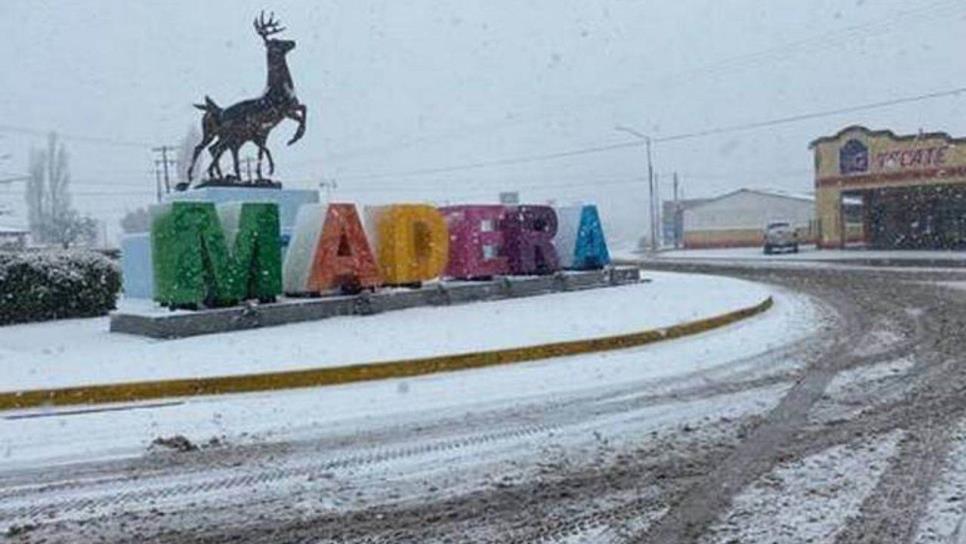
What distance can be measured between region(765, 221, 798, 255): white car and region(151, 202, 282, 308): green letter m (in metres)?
42.2

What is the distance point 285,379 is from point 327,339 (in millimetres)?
2885

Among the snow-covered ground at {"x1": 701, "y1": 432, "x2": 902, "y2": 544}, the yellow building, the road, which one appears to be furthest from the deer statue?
the yellow building

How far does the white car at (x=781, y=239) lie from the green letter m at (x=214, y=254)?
4217 cm

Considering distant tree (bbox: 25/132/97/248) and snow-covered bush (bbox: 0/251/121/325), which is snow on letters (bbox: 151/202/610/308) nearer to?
snow-covered bush (bbox: 0/251/121/325)

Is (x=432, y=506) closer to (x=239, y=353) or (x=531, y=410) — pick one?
(x=531, y=410)

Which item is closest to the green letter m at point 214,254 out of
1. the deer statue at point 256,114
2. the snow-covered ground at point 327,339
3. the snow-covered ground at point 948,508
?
the snow-covered ground at point 327,339

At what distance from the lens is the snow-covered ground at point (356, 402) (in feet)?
27.0

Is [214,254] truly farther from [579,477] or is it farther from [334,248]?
[579,477]

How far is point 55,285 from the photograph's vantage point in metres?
17.4

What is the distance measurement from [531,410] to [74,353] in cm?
716

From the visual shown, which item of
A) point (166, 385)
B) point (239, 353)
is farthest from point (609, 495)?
point (239, 353)

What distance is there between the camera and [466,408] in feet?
30.1

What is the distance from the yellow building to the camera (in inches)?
1865

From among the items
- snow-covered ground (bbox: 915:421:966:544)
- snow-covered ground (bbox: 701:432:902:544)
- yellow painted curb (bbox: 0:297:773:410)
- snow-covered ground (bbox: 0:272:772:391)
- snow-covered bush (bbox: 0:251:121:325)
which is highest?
snow-covered bush (bbox: 0:251:121:325)
